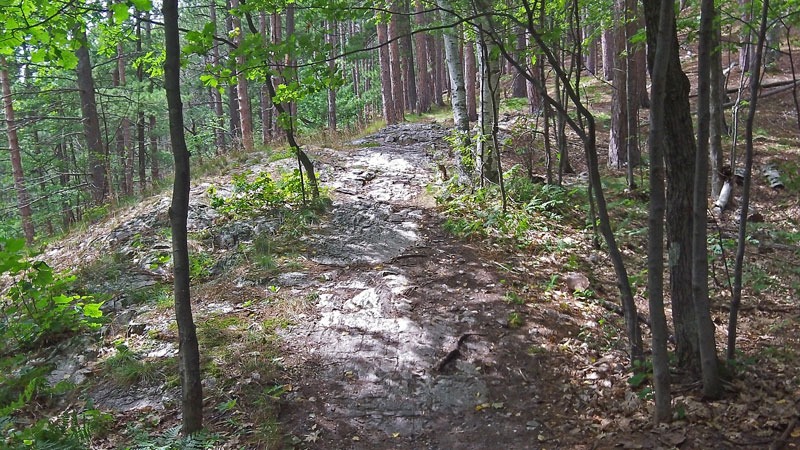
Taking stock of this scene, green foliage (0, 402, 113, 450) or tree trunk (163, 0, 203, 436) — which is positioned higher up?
tree trunk (163, 0, 203, 436)

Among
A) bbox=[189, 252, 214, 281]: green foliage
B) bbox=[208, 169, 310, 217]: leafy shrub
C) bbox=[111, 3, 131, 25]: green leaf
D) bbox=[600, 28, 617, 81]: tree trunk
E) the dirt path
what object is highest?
bbox=[600, 28, 617, 81]: tree trunk

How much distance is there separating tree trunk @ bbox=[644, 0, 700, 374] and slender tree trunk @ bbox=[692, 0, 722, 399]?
10.0 inches

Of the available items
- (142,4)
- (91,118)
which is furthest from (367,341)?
(91,118)

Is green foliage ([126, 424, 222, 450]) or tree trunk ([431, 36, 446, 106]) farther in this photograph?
tree trunk ([431, 36, 446, 106])

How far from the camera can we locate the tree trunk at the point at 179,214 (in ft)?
10.6

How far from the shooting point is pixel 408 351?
16.1ft

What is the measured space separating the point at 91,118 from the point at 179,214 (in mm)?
11821

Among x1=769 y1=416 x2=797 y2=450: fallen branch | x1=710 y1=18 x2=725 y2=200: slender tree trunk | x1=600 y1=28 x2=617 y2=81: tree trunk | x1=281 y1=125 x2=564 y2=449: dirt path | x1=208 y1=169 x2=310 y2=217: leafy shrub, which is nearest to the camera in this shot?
x1=769 y1=416 x2=797 y2=450: fallen branch

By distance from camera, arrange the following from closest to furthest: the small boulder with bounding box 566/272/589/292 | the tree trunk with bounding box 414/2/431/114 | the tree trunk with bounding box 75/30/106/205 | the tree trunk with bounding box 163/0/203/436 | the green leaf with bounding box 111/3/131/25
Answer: the green leaf with bounding box 111/3/131/25
the tree trunk with bounding box 163/0/203/436
the small boulder with bounding box 566/272/589/292
the tree trunk with bounding box 75/30/106/205
the tree trunk with bounding box 414/2/431/114

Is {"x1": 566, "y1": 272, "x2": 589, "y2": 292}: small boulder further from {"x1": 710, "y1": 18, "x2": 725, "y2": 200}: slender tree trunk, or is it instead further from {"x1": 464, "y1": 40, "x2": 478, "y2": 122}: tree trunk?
{"x1": 464, "y1": 40, "x2": 478, "y2": 122}: tree trunk

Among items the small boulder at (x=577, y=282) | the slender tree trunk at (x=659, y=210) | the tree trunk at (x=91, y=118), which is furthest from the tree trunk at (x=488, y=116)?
the tree trunk at (x=91, y=118)

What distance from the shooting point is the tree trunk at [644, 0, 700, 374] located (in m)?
3.54

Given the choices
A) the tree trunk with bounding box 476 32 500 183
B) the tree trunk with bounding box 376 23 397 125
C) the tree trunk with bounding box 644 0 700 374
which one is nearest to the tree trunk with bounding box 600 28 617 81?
the tree trunk with bounding box 476 32 500 183

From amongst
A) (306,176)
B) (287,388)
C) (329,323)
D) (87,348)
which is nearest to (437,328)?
(329,323)
